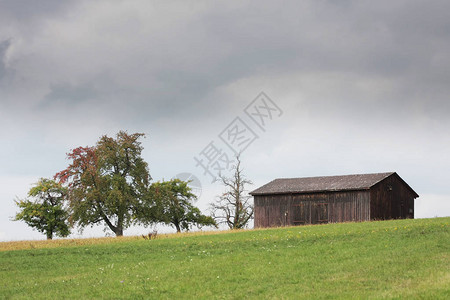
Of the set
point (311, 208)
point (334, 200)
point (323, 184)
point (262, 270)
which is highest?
point (323, 184)

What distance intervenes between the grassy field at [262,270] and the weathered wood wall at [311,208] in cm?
1976

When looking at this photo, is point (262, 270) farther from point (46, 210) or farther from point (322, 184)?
point (46, 210)

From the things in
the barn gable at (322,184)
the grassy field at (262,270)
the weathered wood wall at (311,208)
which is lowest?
the grassy field at (262,270)

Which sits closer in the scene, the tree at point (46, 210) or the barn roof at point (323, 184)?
the barn roof at point (323, 184)

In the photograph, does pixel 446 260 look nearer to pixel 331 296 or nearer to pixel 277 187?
pixel 331 296

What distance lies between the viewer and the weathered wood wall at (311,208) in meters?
51.9

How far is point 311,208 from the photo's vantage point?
54.2 meters

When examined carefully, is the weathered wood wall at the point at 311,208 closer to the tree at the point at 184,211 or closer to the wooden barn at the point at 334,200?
the wooden barn at the point at 334,200

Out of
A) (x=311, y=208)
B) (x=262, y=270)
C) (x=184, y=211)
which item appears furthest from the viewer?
(x=184, y=211)

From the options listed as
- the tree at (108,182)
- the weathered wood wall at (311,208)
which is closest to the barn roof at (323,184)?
the weathered wood wall at (311,208)

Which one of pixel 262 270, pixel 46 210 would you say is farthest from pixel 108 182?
pixel 262 270

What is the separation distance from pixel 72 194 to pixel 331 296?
4573 cm

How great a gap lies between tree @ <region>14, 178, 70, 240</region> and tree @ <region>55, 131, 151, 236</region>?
10934mm

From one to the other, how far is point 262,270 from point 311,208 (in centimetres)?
3407
